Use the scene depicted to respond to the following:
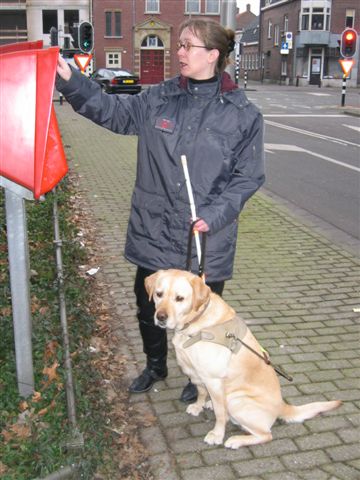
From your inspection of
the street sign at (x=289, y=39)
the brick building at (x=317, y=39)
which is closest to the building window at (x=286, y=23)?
the brick building at (x=317, y=39)

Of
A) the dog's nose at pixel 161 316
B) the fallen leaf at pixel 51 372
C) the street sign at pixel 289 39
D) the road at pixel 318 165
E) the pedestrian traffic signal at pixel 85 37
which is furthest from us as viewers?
the street sign at pixel 289 39

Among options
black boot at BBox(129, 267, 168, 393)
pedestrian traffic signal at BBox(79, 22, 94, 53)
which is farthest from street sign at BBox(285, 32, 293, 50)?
black boot at BBox(129, 267, 168, 393)

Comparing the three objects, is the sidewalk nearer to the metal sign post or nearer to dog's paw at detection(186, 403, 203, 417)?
dog's paw at detection(186, 403, 203, 417)

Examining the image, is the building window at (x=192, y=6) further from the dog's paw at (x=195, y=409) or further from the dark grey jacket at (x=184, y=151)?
the dog's paw at (x=195, y=409)

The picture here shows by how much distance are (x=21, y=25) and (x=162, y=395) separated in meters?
57.9

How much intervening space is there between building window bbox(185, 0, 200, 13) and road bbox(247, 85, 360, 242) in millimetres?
32569

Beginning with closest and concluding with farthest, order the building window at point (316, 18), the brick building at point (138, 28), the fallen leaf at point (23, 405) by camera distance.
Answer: the fallen leaf at point (23, 405), the brick building at point (138, 28), the building window at point (316, 18)

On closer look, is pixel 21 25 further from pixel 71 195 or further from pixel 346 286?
pixel 346 286

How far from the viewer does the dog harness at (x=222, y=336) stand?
133 inches

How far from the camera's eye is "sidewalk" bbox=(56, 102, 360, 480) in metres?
3.42

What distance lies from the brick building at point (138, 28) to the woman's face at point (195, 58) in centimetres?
5161

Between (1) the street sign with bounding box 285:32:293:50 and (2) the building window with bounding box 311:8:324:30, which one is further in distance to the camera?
(2) the building window with bounding box 311:8:324:30

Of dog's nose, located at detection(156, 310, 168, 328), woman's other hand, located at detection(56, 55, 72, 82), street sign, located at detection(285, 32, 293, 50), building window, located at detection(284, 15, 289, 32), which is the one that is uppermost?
building window, located at detection(284, 15, 289, 32)

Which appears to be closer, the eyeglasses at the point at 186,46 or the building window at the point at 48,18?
the eyeglasses at the point at 186,46
